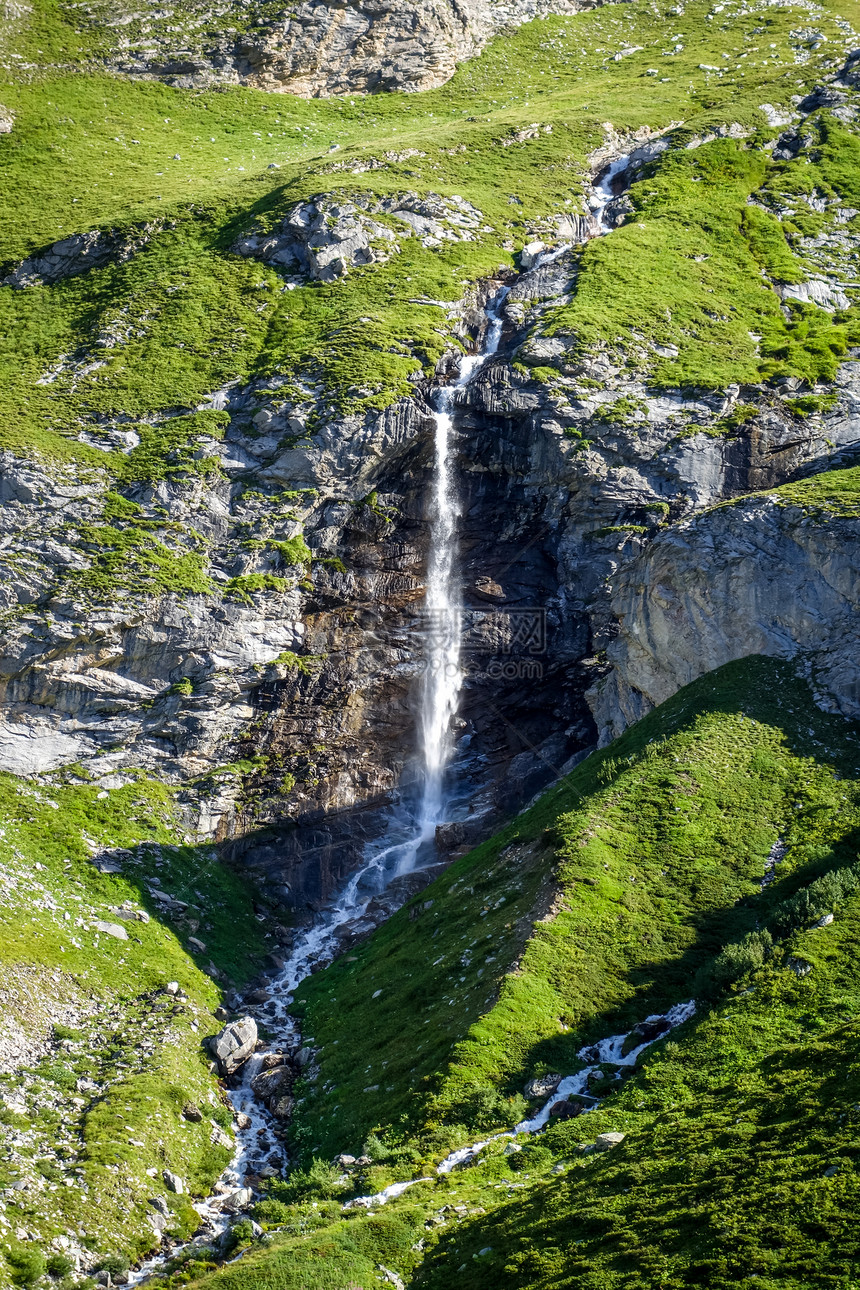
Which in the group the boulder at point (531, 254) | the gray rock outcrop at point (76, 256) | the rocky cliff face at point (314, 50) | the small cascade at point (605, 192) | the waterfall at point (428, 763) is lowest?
the waterfall at point (428, 763)

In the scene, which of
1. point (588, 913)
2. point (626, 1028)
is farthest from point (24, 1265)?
point (588, 913)

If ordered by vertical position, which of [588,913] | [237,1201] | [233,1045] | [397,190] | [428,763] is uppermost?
[397,190]

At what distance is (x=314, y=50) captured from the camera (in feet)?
333

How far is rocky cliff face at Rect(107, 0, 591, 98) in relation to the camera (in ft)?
326

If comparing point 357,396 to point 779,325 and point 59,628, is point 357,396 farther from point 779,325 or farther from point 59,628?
point 779,325

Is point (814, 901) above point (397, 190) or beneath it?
beneath

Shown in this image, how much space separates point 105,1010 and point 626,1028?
18.1 m

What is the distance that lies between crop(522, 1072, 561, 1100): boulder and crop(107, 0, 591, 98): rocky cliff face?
105 meters

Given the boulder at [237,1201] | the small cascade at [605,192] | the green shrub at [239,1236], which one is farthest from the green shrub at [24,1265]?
the small cascade at [605,192]

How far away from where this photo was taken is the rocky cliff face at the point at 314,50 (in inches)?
3915

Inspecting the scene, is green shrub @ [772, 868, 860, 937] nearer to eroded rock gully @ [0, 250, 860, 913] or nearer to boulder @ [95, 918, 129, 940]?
eroded rock gully @ [0, 250, 860, 913]

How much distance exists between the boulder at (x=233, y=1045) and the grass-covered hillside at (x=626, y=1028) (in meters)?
2.60

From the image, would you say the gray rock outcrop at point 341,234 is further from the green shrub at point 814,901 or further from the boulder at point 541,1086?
the boulder at point 541,1086

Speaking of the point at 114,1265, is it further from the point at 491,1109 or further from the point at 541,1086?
the point at 541,1086
